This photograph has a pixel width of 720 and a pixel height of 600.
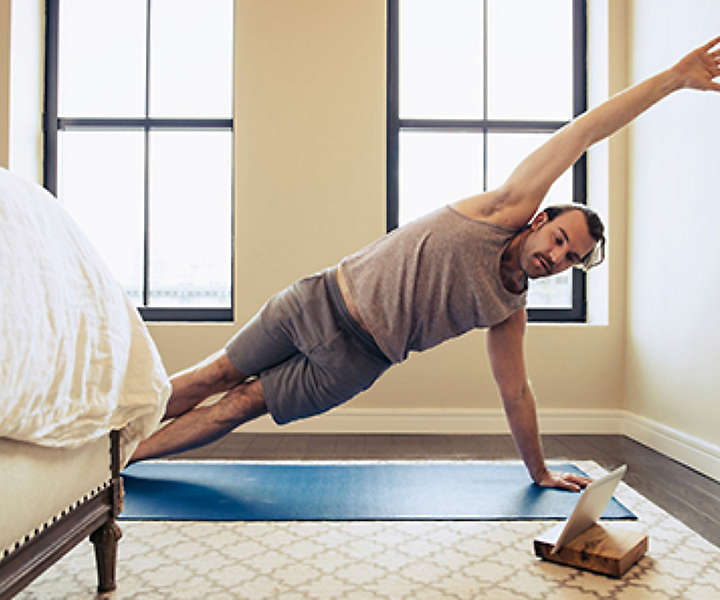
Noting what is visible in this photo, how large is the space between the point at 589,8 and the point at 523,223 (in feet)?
7.98

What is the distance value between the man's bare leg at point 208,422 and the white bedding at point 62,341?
74 cm

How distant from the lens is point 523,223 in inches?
82.9

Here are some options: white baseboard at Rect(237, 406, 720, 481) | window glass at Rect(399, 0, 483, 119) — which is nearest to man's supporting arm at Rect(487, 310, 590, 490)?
white baseboard at Rect(237, 406, 720, 481)

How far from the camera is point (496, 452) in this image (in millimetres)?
2980

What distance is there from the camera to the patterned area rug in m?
1.48

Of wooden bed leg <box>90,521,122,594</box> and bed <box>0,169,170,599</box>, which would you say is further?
wooden bed leg <box>90,521,122,594</box>

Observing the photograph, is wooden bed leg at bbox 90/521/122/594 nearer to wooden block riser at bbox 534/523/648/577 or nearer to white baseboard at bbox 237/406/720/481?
wooden block riser at bbox 534/523/648/577

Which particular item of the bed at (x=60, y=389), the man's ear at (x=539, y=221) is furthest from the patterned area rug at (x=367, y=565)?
the man's ear at (x=539, y=221)

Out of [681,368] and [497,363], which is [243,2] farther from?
Result: [681,368]

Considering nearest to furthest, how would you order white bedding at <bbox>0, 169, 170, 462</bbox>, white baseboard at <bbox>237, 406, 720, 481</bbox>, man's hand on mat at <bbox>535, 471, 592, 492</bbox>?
1. white bedding at <bbox>0, 169, 170, 462</bbox>
2. man's hand on mat at <bbox>535, 471, 592, 492</bbox>
3. white baseboard at <bbox>237, 406, 720, 481</bbox>

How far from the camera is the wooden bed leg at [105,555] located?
4.80ft

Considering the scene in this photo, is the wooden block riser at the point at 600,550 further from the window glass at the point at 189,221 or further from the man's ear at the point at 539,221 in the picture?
the window glass at the point at 189,221

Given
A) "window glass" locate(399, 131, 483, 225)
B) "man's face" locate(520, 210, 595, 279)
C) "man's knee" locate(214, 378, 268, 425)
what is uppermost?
"window glass" locate(399, 131, 483, 225)

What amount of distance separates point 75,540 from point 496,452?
2104 millimetres
